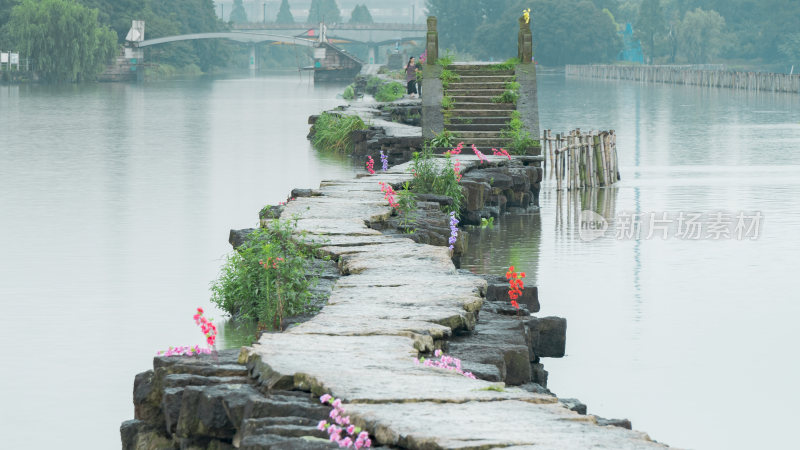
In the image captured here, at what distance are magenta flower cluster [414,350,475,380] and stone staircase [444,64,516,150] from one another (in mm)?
18268

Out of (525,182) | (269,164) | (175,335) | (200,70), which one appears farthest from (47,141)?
(200,70)

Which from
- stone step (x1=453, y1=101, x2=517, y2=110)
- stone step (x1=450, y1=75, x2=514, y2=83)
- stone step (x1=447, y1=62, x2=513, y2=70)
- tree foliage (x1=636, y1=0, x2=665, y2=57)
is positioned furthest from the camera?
tree foliage (x1=636, y1=0, x2=665, y2=57)

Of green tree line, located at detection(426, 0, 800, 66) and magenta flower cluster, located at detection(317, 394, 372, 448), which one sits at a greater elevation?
green tree line, located at detection(426, 0, 800, 66)

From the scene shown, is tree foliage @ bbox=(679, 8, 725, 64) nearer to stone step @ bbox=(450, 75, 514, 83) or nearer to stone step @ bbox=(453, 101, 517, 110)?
stone step @ bbox=(450, 75, 514, 83)

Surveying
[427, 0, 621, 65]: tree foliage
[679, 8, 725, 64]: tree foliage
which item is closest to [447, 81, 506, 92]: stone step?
[427, 0, 621, 65]: tree foliage

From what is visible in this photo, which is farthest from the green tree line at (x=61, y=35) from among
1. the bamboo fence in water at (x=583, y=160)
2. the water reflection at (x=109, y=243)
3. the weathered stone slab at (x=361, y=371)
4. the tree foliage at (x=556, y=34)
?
the weathered stone slab at (x=361, y=371)

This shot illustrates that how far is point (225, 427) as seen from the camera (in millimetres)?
8516

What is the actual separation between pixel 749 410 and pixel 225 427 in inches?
206

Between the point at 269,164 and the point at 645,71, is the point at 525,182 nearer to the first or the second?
the point at 269,164

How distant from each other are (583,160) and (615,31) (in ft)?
438

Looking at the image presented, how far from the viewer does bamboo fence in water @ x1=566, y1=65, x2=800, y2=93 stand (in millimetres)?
86375

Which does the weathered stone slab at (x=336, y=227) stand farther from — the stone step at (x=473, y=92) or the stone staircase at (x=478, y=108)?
the stone step at (x=473, y=92)

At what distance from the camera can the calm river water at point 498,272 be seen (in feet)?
38.2

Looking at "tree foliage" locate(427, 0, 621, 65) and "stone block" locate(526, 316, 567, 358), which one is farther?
"tree foliage" locate(427, 0, 621, 65)
